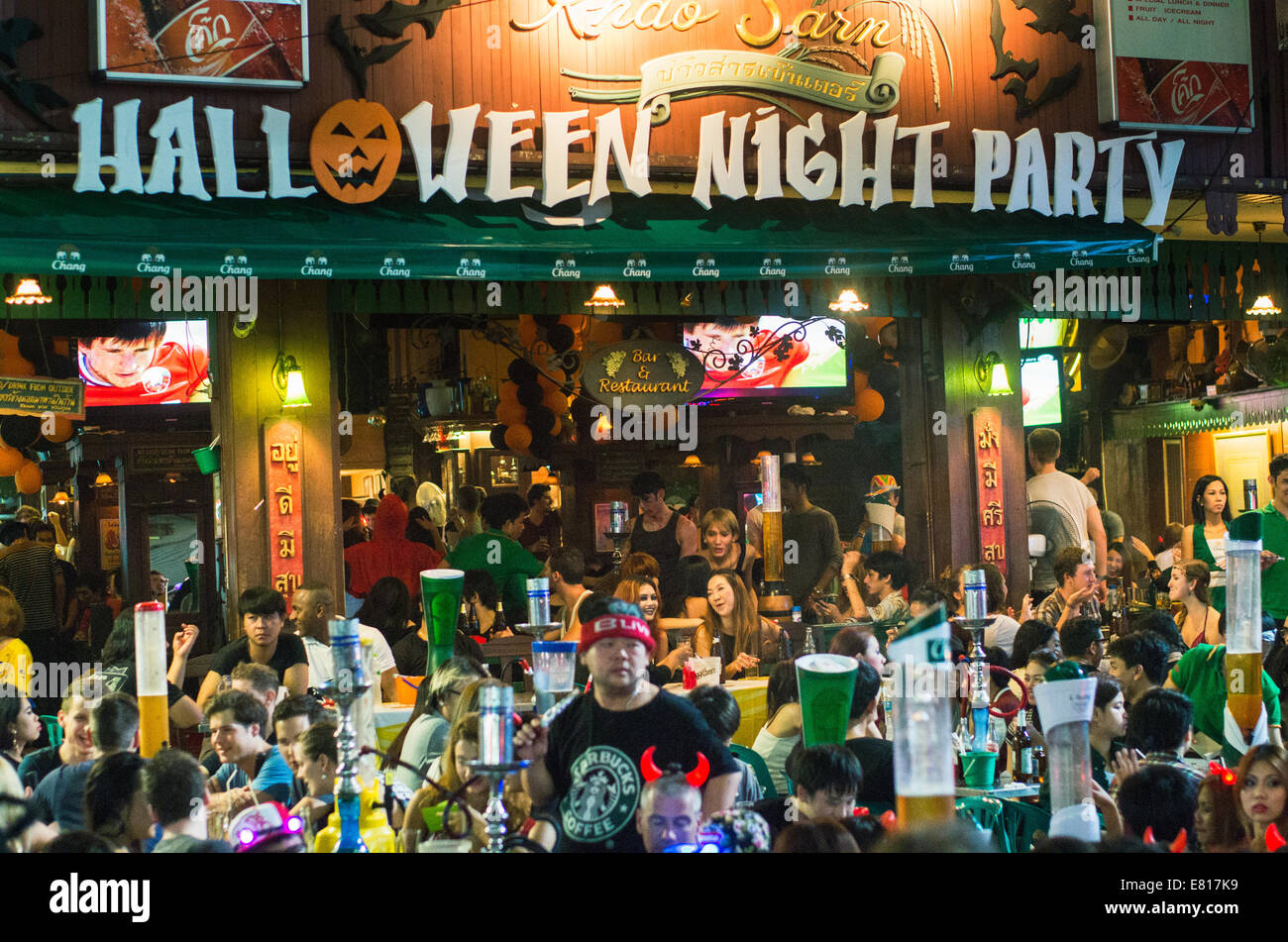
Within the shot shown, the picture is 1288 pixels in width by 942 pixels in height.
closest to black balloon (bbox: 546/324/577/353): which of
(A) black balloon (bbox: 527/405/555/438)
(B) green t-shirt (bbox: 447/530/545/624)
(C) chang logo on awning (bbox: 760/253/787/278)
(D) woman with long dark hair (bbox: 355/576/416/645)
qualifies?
(A) black balloon (bbox: 527/405/555/438)

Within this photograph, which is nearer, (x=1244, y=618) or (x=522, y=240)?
(x=1244, y=618)

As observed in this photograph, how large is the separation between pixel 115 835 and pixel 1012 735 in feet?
11.2

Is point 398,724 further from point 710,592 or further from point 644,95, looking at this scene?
point 644,95

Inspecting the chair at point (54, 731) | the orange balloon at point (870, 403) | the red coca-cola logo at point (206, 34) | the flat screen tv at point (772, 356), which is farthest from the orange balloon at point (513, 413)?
the chair at point (54, 731)

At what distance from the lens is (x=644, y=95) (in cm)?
891

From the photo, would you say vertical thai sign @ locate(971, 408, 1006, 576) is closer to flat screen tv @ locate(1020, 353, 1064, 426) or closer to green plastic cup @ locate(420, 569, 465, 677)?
flat screen tv @ locate(1020, 353, 1064, 426)

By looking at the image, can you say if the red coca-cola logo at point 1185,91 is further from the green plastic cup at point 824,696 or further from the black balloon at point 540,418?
the green plastic cup at point 824,696

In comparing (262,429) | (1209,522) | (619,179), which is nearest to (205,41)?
(262,429)

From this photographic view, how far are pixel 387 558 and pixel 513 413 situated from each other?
2.23 meters

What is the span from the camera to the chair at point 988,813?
4.98 m

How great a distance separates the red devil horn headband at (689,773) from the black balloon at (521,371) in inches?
291

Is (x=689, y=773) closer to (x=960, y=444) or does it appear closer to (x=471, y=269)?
(x=471, y=269)

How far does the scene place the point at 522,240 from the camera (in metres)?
8.35

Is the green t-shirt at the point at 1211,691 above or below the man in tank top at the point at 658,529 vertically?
below
